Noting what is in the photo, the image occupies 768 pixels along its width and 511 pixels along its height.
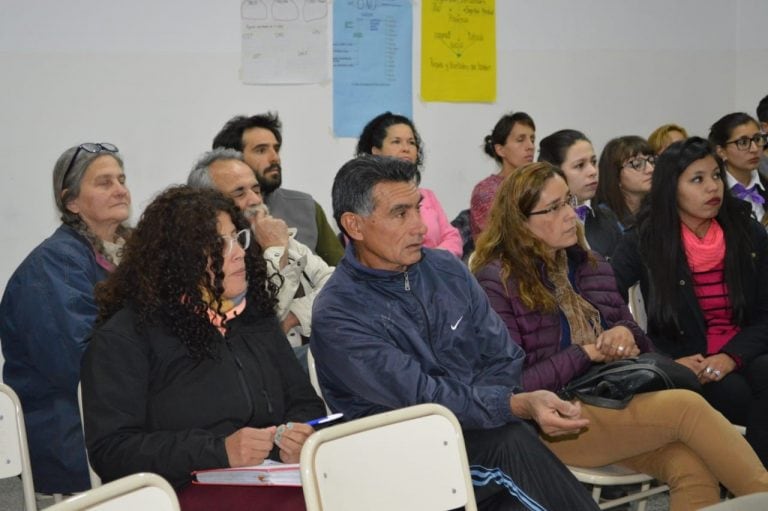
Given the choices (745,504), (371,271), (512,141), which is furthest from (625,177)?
(745,504)

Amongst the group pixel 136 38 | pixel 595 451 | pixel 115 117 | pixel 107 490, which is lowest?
pixel 595 451

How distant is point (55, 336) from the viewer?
9.02 feet

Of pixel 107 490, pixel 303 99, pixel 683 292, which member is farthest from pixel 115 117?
pixel 107 490

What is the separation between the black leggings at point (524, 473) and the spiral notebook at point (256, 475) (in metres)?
0.51

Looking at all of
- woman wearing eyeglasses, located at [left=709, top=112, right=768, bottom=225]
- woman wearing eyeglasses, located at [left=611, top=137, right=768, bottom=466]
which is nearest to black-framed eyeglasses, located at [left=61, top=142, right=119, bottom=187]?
woman wearing eyeglasses, located at [left=611, top=137, right=768, bottom=466]

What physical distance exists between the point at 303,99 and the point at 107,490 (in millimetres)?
3343

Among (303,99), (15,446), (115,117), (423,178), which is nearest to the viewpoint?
(15,446)

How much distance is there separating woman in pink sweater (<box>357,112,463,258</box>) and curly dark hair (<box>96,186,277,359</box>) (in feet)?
6.50

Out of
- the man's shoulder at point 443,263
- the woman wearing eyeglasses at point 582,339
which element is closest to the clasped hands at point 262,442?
the man's shoulder at point 443,263

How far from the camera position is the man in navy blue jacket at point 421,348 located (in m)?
2.32

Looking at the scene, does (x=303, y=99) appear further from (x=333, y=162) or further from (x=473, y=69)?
(x=473, y=69)

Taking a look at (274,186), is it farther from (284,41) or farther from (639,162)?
(639,162)

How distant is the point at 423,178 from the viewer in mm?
5105

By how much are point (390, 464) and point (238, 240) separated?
2.63 ft
